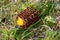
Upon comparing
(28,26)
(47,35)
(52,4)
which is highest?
(52,4)

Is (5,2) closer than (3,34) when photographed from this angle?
No

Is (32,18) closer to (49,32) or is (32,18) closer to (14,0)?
(49,32)

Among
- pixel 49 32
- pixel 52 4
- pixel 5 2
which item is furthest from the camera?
pixel 5 2

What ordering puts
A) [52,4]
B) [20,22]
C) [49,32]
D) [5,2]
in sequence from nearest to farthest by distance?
A: 1. [49,32]
2. [20,22]
3. [52,4]
4. [5,2]

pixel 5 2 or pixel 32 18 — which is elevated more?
pixel 5 2

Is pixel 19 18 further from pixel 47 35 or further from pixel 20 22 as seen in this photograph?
pixel 47 35

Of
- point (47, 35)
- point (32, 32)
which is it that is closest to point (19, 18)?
point (32, 32)

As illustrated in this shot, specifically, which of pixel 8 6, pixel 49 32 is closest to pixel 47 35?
pixel 49 32

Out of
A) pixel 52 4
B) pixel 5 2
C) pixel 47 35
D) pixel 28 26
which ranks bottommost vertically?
pixel 47 35

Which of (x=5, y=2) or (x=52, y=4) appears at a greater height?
(x=5, y=2)
